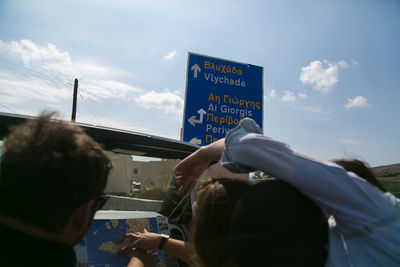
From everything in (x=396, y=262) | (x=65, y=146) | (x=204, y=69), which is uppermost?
(x=204, y=69)

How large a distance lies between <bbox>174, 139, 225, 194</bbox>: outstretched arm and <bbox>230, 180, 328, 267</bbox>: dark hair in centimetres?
47

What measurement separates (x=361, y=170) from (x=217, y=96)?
5.08 metres

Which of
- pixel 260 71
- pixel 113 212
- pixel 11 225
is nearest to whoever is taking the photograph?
pixel 11 225

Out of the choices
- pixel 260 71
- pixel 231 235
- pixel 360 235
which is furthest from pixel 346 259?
pixel 260 71

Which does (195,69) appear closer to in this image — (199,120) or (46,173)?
(199,120)

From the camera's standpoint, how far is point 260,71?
673 centimetres

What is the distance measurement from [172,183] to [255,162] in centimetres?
159

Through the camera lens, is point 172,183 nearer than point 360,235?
No

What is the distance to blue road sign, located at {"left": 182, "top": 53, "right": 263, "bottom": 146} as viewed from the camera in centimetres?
602

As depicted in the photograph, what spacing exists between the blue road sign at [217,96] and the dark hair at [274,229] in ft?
16.2

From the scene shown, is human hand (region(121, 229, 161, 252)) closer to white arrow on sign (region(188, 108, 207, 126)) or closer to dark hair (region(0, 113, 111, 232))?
dark hair (region(0, 113, 111, 232))

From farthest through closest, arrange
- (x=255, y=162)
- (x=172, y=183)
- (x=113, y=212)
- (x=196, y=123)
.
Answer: (x=196, y=123), (x=172, y=183), (x=113, y=212), (x=255, y=162)

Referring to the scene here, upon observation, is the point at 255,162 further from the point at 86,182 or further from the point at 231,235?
the point at 86,182

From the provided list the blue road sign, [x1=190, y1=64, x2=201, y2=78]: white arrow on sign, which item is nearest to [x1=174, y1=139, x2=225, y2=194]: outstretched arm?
the blue road sign
